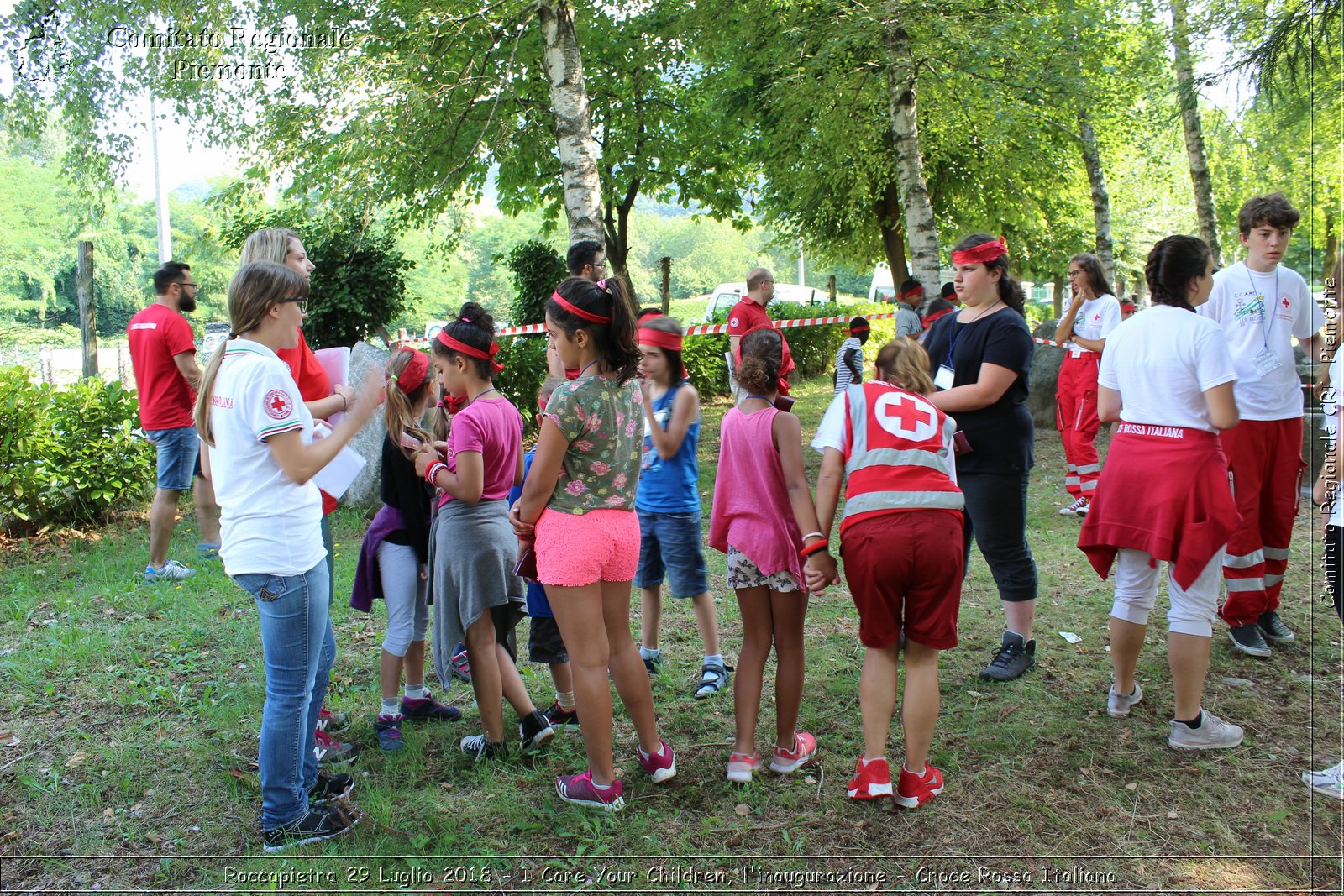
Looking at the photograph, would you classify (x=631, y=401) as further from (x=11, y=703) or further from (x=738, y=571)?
(x=11, y=703)

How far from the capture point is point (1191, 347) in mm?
3621

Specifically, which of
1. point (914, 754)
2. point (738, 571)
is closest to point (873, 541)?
point (738, 571)

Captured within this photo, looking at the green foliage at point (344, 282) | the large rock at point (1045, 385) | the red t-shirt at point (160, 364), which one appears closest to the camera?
the red t-shirt at point (160, 364)

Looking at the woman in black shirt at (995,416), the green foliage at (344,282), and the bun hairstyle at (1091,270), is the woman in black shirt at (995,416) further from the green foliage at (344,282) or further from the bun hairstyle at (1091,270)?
the green foliage at (344,282)

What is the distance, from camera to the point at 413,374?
3834mm

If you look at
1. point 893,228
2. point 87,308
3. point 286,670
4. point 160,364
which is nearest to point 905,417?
point 286,670

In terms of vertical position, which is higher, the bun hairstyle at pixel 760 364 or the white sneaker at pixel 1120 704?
the bun hairstyle at pixel 760 364

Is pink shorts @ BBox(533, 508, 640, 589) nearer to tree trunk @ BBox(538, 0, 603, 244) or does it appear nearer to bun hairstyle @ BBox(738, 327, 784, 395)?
bun hairstyle @ BBox(738, 327, 784, 395)

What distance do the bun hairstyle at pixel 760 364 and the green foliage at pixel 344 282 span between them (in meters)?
7.24

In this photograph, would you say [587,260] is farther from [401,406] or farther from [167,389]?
[167,389]

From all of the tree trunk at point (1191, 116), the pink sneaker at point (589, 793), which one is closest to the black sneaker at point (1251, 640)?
the pink sneaker at point (589, 793)

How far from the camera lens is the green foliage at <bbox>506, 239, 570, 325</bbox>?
40.7 feet

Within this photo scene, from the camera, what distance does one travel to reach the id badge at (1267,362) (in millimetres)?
4523

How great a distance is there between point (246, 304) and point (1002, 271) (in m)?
3.34
